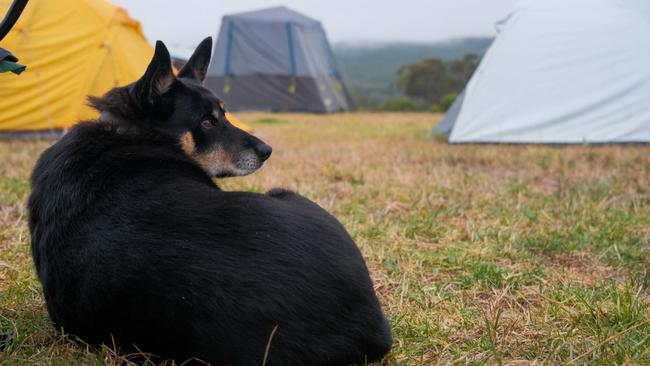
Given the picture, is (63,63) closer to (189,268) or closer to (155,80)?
(155,80)

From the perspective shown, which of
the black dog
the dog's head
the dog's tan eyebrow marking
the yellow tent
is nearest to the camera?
the black dog

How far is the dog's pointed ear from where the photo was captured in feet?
7.48

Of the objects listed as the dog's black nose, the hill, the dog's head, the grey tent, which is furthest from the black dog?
the hill

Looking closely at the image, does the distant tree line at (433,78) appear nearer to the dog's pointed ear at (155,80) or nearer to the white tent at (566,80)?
the white tent at (566,80)

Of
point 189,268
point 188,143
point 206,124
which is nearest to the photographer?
point 189,268

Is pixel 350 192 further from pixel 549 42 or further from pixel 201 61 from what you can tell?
pixel 549 42

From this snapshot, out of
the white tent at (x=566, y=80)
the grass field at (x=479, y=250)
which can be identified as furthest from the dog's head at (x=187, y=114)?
the white tent at (x=566, y=80)

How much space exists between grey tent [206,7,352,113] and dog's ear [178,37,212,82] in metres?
14.4

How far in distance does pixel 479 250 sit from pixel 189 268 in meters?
1.97

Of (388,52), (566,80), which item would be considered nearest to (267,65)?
(566,80)

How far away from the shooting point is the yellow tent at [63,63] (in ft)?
23.2

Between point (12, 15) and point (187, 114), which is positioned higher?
point (12, 15)

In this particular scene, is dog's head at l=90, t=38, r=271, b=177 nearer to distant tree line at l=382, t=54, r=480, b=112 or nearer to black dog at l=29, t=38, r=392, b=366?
black dog at l=29, t=38, r=392, b=366

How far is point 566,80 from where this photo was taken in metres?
7.80
